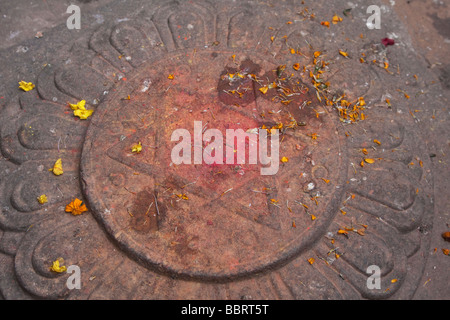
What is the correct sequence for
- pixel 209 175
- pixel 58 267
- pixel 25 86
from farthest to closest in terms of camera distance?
pixel 25 86
pixel 209 175
pixel 58 267

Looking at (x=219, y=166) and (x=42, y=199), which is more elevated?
(x=219, y=166)

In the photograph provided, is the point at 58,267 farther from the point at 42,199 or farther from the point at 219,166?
the point at 219,166

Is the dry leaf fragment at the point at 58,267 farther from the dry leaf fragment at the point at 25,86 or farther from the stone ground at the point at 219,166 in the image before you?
the dry leaf fragment at the point at 25,86

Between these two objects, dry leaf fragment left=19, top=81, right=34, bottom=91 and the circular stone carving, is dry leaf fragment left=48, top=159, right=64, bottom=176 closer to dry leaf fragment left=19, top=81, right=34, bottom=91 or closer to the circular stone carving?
the circular stone carving

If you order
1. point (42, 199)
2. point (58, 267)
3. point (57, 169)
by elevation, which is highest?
point (57, 169)

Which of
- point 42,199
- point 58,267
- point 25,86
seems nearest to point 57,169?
point 42,199

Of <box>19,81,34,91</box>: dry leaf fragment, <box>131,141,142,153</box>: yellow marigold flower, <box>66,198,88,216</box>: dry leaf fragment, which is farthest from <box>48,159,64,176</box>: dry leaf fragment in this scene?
<box>19,81,34,91</box>: dry leaf fragment

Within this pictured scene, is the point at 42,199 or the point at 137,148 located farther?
the point at 137,148

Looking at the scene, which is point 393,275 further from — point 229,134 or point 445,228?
point 229,134
